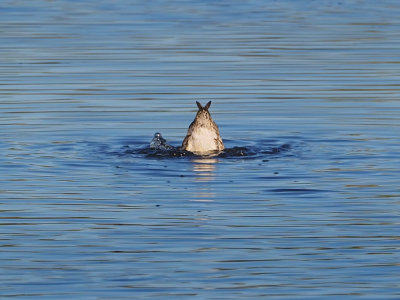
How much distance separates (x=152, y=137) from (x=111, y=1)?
51.4 feet

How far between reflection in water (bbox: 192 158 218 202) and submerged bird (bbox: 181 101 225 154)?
31cm

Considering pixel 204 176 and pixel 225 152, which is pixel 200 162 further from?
pixel 204 176

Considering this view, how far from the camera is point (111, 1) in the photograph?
30.8m

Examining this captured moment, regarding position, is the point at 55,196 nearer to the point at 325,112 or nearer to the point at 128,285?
the point at 128,285

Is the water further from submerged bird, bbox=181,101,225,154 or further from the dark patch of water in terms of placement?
submerged bird, bbox=181,101,225,154

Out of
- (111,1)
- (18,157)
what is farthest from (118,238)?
(111,1)

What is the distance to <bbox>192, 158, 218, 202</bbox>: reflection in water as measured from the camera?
39.4ft

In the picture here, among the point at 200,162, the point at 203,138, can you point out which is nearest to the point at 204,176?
the point at 200,162

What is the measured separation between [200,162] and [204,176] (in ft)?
3.14

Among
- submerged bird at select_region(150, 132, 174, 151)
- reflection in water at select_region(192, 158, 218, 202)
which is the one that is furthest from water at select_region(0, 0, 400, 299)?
submerged bird at select_region(150, 132, 174, 151)

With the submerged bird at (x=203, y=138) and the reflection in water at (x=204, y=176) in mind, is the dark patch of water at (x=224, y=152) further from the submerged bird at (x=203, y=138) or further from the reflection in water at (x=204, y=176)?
the reflection in water at (x=204, y=176)

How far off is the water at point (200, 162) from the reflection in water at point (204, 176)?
1.3 inches

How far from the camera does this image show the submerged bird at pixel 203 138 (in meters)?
14.5

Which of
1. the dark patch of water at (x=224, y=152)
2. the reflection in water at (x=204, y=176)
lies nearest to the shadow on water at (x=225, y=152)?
the dark patch of water at (x=224, y=152)
